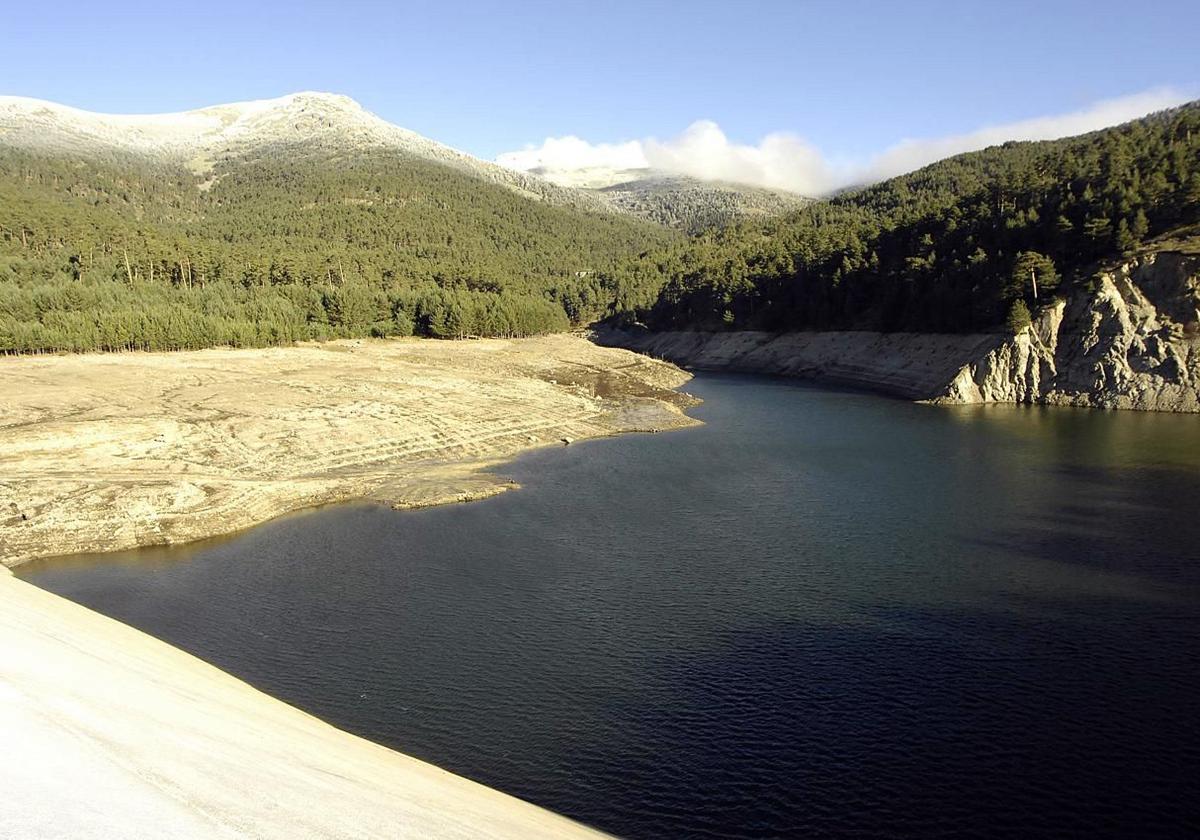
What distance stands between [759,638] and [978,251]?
285 feet

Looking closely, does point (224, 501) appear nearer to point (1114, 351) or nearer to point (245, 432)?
point (245, 432)

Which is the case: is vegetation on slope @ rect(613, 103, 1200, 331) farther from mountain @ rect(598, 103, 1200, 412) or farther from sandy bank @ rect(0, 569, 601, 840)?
sandy bank @ rect(0, 569, 601, 840)

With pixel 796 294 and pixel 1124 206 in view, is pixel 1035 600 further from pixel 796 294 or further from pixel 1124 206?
pixel 796 294

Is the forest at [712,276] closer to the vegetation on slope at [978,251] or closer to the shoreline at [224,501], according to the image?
the vegetation on slope at [978,251]

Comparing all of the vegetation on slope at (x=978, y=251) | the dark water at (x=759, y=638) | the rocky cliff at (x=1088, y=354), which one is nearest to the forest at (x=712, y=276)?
the vegetation on slope at (x=978, y=251)

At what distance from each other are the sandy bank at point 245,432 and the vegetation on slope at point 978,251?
39.7 meters

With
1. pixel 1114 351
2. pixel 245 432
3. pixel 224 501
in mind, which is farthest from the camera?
pixel 1114 351

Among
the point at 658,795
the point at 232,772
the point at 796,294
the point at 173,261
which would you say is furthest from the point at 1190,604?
the point at 173,261

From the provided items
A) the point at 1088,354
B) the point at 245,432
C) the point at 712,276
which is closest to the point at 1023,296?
the point at 1088,354

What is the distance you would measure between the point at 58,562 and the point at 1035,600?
4782 cm

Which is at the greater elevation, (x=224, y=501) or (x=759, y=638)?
(x=224, y=501)

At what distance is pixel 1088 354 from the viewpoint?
76875 mm

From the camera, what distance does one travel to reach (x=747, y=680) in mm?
24078

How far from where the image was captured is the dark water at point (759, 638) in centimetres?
1897
